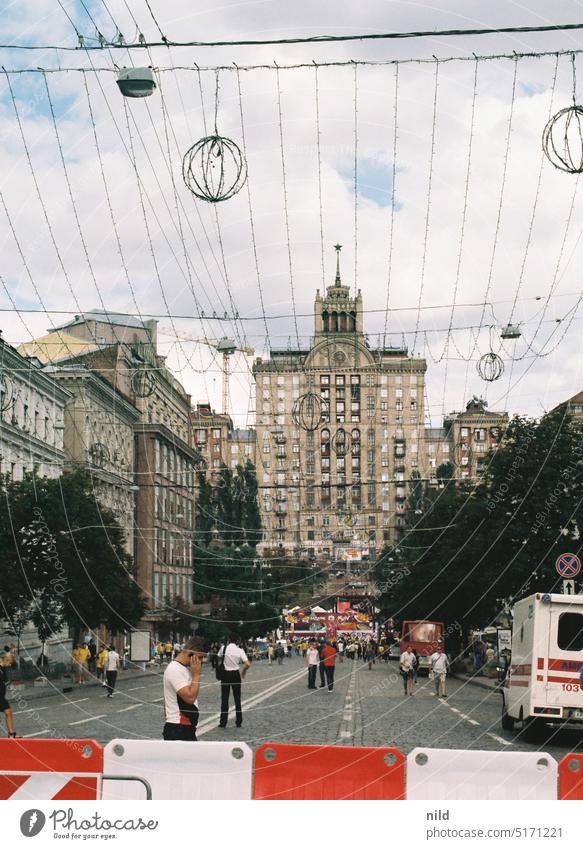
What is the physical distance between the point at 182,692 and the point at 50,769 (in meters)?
3.00

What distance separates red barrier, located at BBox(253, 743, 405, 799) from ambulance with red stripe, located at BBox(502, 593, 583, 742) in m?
12.8

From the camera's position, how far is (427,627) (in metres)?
67.9

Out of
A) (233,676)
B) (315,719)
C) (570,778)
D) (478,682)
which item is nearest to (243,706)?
(315,719)

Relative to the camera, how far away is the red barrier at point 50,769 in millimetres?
9242

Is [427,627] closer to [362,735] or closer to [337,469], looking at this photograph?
[362,735]

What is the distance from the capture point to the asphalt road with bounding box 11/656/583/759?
800 inches

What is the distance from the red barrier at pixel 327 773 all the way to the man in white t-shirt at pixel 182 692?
289 centimetres

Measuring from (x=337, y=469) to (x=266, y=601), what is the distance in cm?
6983

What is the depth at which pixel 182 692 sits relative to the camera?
12492mm

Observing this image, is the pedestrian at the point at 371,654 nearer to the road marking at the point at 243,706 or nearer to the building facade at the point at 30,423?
the building facade at the point at 30,423

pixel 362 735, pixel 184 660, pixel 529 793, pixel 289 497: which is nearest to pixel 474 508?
pixel 362 735

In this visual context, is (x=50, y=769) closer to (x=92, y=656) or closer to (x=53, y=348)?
(x=92, y=656)

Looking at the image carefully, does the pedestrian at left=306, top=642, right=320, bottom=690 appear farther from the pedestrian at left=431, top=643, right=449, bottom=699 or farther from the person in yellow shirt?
the person in yellow shirt

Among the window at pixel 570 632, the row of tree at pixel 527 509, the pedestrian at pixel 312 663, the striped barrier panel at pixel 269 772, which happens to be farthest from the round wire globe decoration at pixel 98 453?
the striped barrier panel at pixel 269 772
